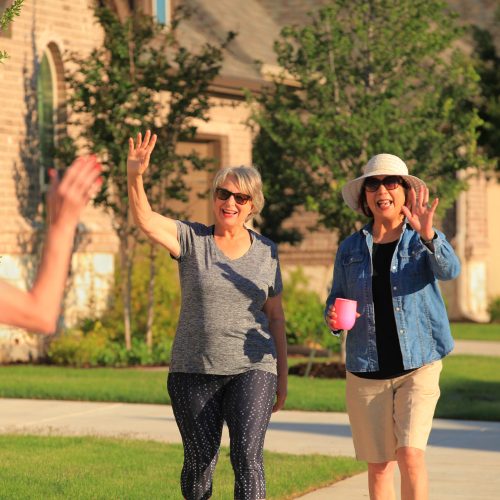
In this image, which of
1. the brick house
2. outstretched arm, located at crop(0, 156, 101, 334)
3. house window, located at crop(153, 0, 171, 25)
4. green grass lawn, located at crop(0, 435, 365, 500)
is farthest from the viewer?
house window, located at crop(153, 0, 171, 25)

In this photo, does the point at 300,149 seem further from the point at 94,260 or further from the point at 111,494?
the point at 111,494

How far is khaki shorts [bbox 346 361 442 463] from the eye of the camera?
7047 millimetres

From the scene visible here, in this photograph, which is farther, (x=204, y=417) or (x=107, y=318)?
(x=107, y=318)

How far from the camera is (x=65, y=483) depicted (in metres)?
9.27

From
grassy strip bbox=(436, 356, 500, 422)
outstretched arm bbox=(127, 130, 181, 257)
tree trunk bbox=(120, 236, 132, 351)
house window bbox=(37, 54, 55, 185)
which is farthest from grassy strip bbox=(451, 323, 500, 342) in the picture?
outstretched arm bbox=(127, 130, 181, 257)

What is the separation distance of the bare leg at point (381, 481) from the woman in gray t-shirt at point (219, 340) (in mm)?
618

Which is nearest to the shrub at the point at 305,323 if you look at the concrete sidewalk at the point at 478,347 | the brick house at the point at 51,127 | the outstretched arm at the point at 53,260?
the concrete sidewalk at the point at 478,347

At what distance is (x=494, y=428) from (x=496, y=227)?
21.8 meters

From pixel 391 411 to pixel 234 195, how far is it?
1.35 meters

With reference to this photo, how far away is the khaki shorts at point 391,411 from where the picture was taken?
23.1 ft

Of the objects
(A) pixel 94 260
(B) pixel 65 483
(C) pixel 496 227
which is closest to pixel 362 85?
(A) pixel 94 260

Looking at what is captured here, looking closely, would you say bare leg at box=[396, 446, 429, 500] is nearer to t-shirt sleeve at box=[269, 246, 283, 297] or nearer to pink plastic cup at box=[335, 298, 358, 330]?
pink plastic cup at box=[335, 298, 358, 330]

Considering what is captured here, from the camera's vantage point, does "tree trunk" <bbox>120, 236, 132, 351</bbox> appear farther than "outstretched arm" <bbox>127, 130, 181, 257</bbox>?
Yes

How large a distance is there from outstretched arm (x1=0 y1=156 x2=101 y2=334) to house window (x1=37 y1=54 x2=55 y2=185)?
53.9ft
